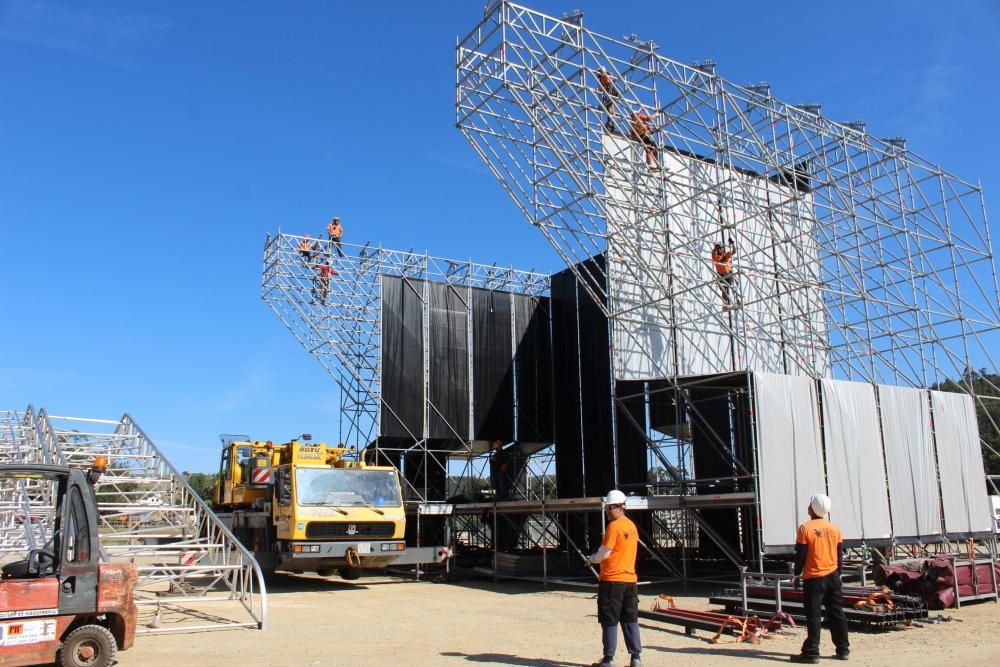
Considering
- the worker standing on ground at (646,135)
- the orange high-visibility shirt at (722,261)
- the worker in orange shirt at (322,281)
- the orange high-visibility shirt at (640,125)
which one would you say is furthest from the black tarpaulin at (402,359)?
the orange high-visibility shirt at (722,261)

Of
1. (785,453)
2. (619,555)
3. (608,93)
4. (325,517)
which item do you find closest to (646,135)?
(608,93)

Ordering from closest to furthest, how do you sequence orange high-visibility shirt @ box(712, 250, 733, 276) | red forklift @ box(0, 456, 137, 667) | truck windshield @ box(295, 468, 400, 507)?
1. red forklift @ box(0, 456, 137, 667)
2. truck windshield @ box(295, 468, 400, 507)
3. orange high-visibility shirt @ box(712, 250, 733, 276)

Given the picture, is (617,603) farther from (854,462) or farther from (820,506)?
(854,462)

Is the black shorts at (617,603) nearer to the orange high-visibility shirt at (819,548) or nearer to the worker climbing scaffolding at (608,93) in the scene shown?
the orange high-visibility shirt at (819,548)

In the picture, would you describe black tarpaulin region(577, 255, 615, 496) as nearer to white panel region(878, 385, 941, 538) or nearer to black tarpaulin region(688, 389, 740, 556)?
black tarpaulin region(688, 389, 740, 556)

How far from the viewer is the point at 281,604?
14.3m

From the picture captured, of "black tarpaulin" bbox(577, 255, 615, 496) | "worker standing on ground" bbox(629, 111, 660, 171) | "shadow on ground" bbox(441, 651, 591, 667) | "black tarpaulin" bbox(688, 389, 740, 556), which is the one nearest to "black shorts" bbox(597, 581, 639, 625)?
"shadow on ground" bbox(441, 651, 591, 667)

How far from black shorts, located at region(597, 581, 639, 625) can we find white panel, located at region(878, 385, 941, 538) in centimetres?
1102

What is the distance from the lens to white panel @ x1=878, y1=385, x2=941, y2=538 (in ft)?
55.2

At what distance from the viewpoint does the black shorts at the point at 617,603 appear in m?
7.64

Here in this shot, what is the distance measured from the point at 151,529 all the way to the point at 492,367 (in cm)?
→ 1332

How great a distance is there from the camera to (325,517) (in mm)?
15961

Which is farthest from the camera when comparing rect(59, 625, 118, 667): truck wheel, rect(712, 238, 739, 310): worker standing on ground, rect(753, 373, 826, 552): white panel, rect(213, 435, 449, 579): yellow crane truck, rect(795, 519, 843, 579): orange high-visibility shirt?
rect(712, 238, 739, 310): worker standing on ground

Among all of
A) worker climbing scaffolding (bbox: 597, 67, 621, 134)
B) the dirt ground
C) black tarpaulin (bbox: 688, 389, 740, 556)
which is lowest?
the dirt ground
